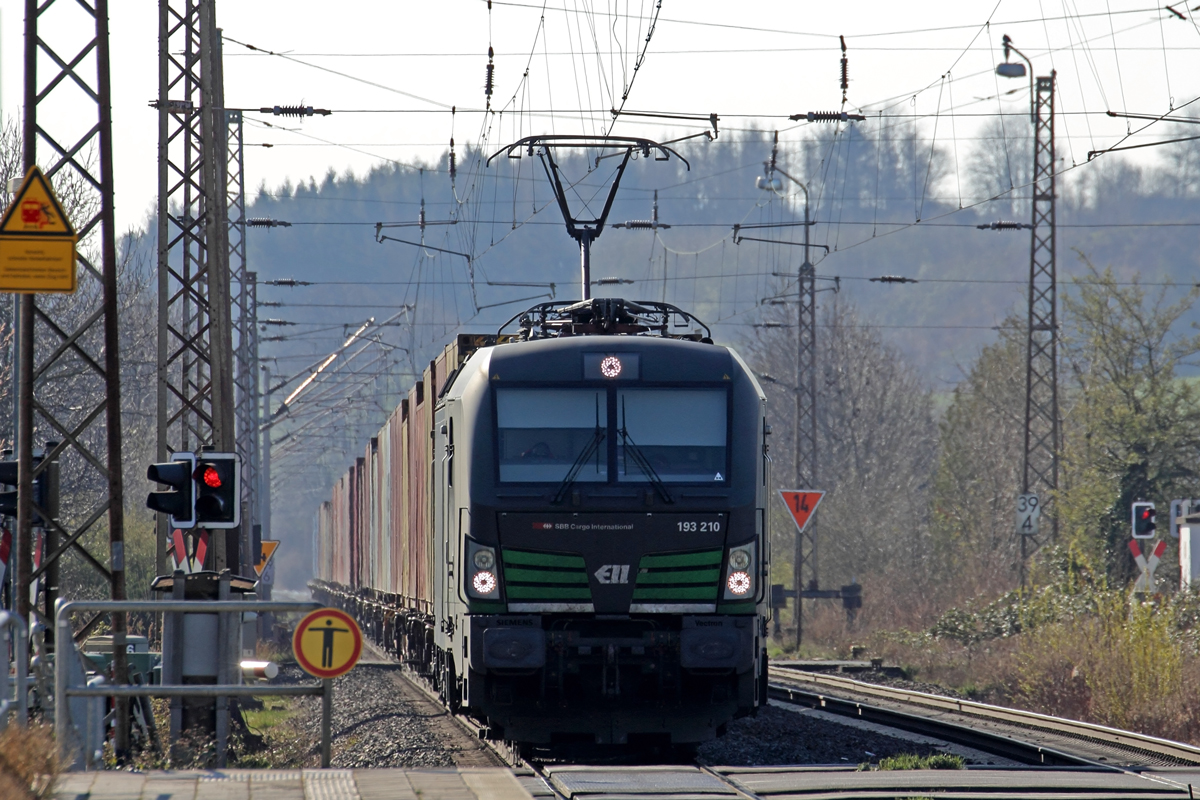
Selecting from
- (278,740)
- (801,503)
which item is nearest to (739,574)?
(278,740)

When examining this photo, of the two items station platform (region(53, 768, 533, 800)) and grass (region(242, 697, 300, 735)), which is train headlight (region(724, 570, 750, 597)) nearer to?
station platform (region(53, 768, 533, 800))

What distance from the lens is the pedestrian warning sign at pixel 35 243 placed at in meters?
10.0

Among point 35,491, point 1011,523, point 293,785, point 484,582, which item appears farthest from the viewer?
point 1011,523

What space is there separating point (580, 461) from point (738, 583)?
1463 mm

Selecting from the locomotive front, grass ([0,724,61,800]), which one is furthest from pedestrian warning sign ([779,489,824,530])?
grass ([0,724,61,800])

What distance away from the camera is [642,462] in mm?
11109

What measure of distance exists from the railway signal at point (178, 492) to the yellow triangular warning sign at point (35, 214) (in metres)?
2.61

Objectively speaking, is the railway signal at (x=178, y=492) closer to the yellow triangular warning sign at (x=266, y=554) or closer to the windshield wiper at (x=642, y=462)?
the windshield wiper at (x=642, y=462)

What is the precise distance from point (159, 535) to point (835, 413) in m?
42.3

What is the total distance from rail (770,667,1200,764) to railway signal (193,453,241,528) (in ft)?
22.9

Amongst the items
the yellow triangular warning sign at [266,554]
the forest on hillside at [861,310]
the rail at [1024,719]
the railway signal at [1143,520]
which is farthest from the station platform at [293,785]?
the yellow triangular warning sign at [266,554]

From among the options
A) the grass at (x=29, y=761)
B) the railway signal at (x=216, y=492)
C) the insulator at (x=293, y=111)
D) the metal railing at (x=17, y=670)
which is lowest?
the grass at (x=29, y=761)

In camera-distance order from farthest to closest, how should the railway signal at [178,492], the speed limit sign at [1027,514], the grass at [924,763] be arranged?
1. the speed limit sign at [1027,514]
2. the railway signal at [178,492]
3. the grass at [924,763]

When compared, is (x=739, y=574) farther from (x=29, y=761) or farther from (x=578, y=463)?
(x=29, y=761)
